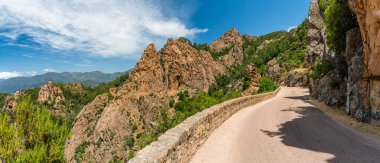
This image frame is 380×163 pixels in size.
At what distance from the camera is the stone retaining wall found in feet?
18.3

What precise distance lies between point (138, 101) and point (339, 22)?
148 feet

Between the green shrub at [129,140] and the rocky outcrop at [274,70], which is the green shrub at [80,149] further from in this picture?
the rocky outcrop at [274,70]

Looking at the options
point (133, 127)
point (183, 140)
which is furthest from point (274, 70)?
point (183, 140)

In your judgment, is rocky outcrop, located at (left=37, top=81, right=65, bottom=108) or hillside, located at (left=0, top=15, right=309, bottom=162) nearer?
hillside, located at (left=0, top=15, right=309, bottom=162)

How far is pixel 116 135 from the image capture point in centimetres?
4975

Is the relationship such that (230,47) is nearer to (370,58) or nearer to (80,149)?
(80,149)

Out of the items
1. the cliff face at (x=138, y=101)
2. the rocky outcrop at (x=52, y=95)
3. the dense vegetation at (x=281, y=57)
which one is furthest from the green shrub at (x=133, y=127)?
the rocky outcrop at (x=52, y=95)

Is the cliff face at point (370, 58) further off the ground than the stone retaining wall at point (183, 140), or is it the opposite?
the cliff face at point (370, 58)

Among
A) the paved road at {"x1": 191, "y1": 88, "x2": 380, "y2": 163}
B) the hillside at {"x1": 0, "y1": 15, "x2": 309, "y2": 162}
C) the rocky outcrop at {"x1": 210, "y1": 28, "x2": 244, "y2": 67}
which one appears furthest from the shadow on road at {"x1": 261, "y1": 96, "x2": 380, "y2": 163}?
the rocky outcrop at {"x1": 210, "y1": 28, "x2": 244, "y2": 67}

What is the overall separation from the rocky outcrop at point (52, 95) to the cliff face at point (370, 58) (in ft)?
308

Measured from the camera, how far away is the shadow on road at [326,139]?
7.90 metres

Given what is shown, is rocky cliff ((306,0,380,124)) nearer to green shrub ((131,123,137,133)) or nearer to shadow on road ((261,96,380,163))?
shadow on road ((261,96,380,163))

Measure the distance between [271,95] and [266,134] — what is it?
2614 cm

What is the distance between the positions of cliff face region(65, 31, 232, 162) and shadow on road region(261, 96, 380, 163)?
30.1 metres
